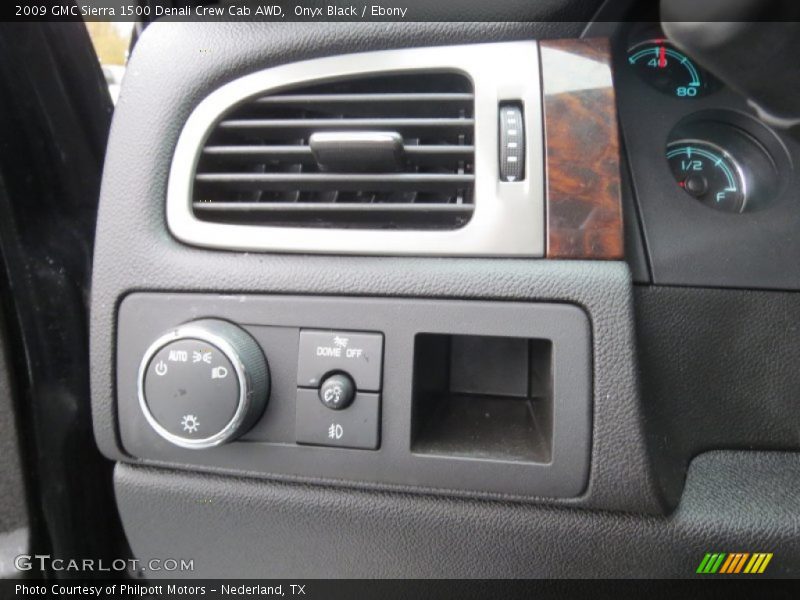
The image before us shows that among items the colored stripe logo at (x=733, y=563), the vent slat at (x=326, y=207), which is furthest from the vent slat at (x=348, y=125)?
the colored stripe logo at (x=733, y=563)

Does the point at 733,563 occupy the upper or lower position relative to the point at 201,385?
lower

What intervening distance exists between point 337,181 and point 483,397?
375mm

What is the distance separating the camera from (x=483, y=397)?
88cm

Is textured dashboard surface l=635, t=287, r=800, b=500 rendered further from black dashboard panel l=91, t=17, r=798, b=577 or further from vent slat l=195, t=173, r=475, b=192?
vent slat l=195, t=173, r=475, b=192

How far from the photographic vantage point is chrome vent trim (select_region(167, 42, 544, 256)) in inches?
29.3

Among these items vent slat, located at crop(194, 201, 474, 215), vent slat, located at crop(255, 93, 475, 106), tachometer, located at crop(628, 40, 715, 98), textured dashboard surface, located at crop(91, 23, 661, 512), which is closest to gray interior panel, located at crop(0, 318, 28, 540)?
textured dashboard surface, located at crop(91, 23, 661, 512)

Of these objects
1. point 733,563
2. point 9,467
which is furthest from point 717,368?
point 9,467

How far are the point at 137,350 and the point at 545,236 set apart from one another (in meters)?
0.56

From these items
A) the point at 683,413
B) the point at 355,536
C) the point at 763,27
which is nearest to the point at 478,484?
the point at 355,536

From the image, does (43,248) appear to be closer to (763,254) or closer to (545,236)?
(545,236)

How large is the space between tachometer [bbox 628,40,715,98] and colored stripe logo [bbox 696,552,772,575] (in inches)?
24.6

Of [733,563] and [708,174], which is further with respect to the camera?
[708,174]

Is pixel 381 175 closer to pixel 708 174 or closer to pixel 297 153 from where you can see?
pixel 297 153

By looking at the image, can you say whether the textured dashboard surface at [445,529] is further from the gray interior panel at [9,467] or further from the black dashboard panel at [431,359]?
the gray interior panel at [9,467]
